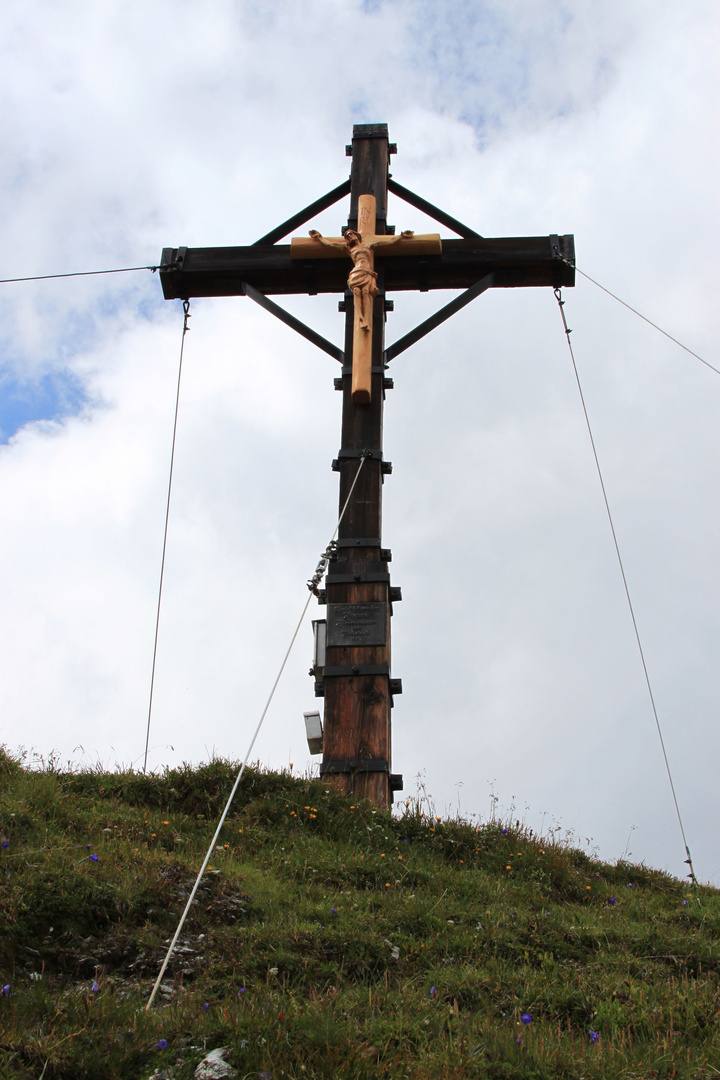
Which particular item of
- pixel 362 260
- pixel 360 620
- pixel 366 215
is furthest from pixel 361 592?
pixel 366 215

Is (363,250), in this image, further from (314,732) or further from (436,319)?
(314,732)

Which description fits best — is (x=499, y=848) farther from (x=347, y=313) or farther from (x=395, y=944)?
(x=347, y=313)

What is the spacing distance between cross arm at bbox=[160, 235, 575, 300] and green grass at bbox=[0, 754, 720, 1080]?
4572mm

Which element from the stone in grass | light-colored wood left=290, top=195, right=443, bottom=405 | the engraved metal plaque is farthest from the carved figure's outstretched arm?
the stone in grass

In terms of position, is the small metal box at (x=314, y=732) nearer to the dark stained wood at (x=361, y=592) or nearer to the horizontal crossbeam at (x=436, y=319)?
the dark stained wood at (x=361, y=592)

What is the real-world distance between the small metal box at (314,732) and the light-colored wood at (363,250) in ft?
8.63

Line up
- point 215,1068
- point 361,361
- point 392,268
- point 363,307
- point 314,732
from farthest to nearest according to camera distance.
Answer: point 392,268 < point 363,307 < point 361,361 < point 314,732 < point 215,1068

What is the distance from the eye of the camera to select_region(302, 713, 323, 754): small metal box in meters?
7.50

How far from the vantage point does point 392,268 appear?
30.6 ft

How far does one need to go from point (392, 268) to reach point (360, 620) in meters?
3.44

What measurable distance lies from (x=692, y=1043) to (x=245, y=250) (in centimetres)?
750

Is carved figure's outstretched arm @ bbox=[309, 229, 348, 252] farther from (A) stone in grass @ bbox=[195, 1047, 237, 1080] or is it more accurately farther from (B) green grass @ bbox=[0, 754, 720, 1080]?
(A) stone in grass @ bbox=[195, 1047, 237, 1080]

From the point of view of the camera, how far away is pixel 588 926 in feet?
17.4

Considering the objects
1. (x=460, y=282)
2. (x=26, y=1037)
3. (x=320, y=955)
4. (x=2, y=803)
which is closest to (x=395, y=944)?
(x=320, y=955)
